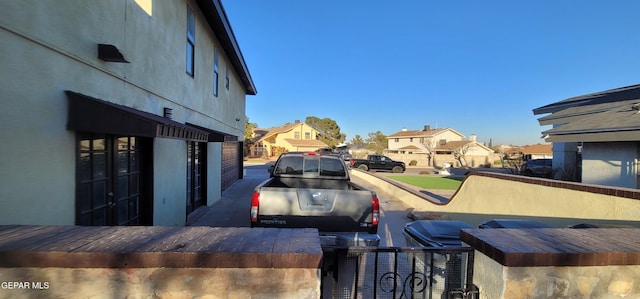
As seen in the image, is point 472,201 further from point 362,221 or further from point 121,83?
point 121,83

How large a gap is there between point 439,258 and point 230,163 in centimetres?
1395

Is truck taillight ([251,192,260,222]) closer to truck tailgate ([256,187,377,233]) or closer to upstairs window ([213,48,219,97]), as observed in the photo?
truck tailgate ([256,187,377,233])

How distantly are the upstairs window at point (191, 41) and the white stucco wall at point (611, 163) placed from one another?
37.6ft

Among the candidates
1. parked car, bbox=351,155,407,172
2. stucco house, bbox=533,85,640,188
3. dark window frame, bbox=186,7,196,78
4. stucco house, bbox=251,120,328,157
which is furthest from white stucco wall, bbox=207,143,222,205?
stucco house, bbox=251,120,328,157

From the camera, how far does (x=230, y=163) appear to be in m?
15.8

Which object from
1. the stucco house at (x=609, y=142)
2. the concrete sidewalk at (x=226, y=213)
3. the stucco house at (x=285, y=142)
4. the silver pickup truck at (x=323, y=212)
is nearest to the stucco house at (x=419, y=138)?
the stucco house at (x=285, y=142)

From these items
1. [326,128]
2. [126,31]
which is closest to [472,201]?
[126,31]

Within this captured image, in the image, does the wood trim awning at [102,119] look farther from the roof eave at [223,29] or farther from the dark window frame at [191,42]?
the roof eave at [223,29]

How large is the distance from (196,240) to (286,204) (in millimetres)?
2435

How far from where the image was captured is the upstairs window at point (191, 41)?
305 inches

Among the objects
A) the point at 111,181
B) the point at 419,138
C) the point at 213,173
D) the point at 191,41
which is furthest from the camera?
the point at 419,138

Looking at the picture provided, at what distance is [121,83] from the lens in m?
4.59

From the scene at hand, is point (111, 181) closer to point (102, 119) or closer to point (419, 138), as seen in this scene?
point (102, 119)

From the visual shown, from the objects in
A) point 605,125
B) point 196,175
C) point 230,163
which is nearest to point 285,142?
point 230,163
